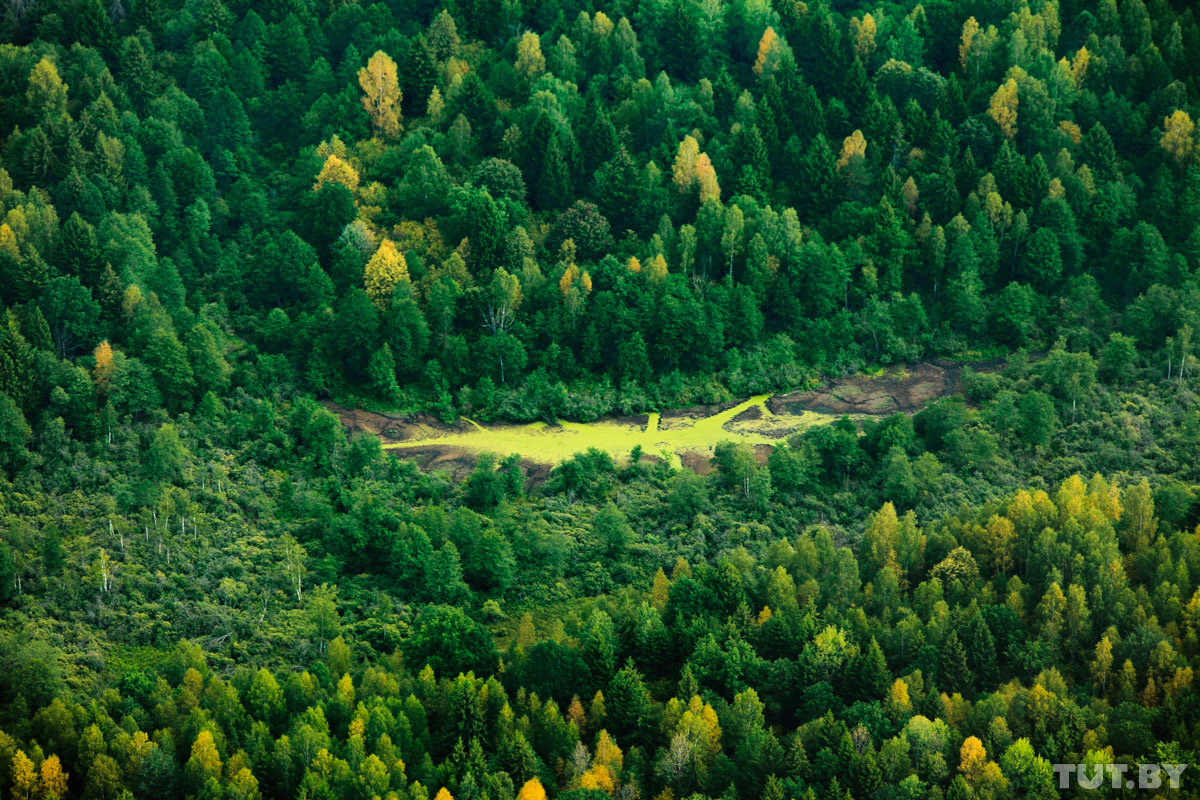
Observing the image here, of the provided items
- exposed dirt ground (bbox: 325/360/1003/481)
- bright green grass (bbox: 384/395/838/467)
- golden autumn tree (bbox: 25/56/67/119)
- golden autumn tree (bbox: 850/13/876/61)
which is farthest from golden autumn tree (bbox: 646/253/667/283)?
golden autumn tree (bbox: 25/56/67/119)

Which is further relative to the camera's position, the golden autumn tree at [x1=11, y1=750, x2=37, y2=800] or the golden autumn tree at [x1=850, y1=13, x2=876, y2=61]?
the golden autumn tree at [x1=850, y1=13, x2=876, y2=61]

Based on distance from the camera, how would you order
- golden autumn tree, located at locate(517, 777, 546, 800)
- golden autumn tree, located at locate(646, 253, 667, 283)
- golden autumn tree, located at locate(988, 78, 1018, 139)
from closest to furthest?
golden autumn tree, located at locate(517, 777, 546, 800) → golden autumn tree, located at locate(646, 253, 667, 283) → golden autumn tree, located at locate(988, 78, 1018, 139)

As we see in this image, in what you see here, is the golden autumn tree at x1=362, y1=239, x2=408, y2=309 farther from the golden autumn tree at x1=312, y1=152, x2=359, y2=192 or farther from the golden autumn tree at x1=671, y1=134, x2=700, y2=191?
the golden autumn tree at x1=671, y1=134, x2=700, y2=191

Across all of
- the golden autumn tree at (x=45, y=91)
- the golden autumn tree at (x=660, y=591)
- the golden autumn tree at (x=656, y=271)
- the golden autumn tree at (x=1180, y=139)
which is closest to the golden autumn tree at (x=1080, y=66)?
the golden autumn tree at (x=1180, y=139)

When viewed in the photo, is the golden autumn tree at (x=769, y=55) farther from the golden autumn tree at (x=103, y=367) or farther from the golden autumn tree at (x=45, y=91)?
the golden autumn tree at (x=103, y=367)

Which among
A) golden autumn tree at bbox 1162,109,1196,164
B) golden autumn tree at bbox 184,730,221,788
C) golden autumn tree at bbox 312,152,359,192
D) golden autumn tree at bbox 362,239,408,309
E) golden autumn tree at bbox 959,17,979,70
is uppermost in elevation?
golden autumn tree at bbox 959,17,979,70

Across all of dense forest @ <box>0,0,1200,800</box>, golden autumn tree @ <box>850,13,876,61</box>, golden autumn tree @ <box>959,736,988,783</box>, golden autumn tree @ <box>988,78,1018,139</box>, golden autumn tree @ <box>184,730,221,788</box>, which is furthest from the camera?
golden autumn tree @ <box>850,13,876,61</box>
